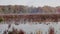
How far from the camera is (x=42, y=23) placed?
3.91ft

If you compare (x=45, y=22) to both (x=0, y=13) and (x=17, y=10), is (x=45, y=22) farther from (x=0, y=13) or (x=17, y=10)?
(x=0, y=13)

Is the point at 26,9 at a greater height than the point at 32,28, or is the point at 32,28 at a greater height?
the point at 26,9

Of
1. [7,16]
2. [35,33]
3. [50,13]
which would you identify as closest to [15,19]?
[7,16]

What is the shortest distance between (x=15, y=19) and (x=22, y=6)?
137 millimetres
